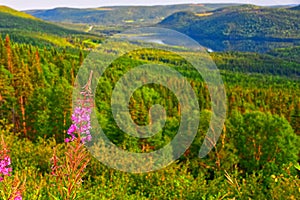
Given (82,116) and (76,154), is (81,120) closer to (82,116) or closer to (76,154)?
(82,116)

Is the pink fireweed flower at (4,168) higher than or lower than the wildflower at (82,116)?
lower

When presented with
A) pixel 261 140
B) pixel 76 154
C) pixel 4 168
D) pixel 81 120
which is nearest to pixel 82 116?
pixel 81 120

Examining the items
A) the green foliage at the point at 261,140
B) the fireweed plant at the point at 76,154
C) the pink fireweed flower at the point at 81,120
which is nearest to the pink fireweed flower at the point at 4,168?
the fireweed plant at the point at 76,154

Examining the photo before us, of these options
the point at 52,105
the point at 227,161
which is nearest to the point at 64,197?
the point at 227,161

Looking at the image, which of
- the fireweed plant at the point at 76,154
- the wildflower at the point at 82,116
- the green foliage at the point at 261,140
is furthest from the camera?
the green foliage at the point at 261,140

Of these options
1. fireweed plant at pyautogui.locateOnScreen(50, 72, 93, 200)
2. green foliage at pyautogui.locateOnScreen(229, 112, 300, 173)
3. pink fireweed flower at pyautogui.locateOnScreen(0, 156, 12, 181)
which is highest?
fireweed plant at pyautogui.locateOnScreen(50, 72, 93, 200)

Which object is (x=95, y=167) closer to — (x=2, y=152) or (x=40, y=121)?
(x=2, y=152)

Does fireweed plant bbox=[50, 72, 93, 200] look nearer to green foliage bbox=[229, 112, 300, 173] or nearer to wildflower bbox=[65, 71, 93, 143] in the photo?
wildflower bbox=[65, 71, 93, 143]

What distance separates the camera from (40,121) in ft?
218

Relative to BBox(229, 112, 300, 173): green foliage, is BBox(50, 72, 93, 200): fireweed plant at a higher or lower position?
higher

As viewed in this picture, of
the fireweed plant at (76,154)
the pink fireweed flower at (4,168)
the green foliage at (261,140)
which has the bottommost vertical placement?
the green foliage at (261,140)

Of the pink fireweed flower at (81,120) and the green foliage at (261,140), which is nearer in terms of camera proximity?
the pink fireweed flower at (81,120)

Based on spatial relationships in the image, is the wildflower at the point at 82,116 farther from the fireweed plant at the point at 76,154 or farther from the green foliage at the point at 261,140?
the green foliage at the point at 261,140

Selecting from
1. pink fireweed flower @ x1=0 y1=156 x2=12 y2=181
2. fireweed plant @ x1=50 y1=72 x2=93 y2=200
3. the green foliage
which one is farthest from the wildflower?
the green foliage
